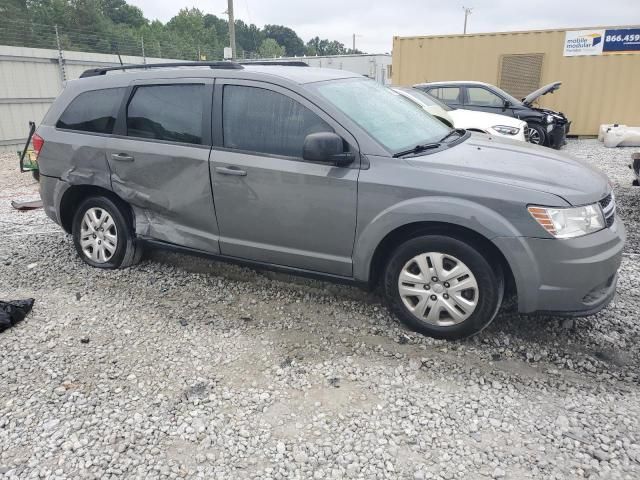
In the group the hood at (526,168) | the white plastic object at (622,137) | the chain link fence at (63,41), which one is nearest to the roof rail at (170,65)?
the hood at (526,168)

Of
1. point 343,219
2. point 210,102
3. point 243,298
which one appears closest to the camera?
point 343,219

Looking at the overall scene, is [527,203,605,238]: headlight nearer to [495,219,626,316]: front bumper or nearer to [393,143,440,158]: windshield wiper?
[495,219,626,316]: front bumper

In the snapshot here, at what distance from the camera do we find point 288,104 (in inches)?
139

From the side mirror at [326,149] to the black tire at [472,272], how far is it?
2.30 feet

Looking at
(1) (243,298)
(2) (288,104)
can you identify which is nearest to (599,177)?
(2) (288,104)

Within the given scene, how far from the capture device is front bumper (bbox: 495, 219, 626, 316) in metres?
2.92

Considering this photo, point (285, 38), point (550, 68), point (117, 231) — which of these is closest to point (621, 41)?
point (550, 68)

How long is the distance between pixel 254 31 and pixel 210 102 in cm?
9710

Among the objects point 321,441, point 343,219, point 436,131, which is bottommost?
point 321,441

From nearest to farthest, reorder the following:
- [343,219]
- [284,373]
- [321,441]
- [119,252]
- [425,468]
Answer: [425,468] → [321,441] → [284,373] → [343,219] → [119,252]

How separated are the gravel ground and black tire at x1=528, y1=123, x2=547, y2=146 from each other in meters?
7.72

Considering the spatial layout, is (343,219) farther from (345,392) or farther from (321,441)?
(321,441)

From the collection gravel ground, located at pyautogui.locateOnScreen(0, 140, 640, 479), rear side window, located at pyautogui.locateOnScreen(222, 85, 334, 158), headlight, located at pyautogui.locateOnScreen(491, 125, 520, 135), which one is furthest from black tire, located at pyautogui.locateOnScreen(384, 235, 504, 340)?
headlight, located at pyautogui.locateOnScreen(491, 125, 520, 135)

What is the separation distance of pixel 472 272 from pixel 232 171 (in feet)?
6.04
